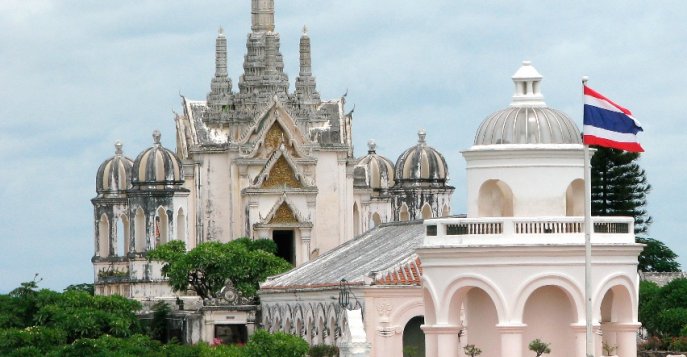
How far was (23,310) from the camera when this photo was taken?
115 meters

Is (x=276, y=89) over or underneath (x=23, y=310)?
over

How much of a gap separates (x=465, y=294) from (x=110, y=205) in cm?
7008

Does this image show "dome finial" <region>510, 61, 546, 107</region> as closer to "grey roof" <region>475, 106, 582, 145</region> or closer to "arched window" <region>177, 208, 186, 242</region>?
"grey roof" <region>475, 106, 582, 145</region>

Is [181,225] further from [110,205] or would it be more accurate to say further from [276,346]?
[276,346]

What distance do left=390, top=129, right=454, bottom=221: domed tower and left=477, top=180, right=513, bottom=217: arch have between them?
223 feet

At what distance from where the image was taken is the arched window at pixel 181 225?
133 m

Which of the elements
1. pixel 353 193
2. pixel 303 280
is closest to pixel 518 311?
pixel 303 280

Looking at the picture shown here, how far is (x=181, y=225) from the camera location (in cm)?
13375

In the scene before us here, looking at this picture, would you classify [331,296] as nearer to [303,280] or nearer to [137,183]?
[303,280]

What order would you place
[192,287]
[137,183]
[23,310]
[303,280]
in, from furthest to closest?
[137,183]
[192,287]
[23,310]
[303,280]

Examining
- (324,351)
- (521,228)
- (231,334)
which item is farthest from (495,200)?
(231,334)

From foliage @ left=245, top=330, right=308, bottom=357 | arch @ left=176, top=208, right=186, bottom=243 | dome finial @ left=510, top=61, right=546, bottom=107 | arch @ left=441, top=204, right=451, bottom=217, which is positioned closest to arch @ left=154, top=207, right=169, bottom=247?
arch @ left=176, top=208, right=186, bottom=243

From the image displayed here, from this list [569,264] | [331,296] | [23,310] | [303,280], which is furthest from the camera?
[23,310]

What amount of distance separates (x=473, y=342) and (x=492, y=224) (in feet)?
10.6
